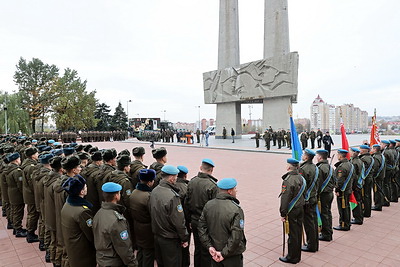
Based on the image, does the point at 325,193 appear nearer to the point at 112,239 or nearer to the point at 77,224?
the point at 112,239

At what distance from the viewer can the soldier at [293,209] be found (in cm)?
412

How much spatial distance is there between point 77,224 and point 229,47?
111ft

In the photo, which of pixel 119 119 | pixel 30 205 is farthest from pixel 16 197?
pixel 119 119

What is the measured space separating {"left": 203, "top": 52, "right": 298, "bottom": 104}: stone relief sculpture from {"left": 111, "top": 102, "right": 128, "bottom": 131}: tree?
25306mm

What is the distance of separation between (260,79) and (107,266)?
96.7 ft

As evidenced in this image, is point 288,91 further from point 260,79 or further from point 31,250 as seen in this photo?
point 31,250

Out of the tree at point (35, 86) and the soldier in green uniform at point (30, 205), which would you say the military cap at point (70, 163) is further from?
the tree at point (35, 86)

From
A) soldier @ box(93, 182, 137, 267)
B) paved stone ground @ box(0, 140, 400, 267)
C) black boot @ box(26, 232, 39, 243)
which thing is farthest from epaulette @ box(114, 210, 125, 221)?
black boot @ box(26, 232, 39, 243)

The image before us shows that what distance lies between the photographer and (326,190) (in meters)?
5.02

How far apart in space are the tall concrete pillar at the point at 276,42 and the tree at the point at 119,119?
34.9 meters

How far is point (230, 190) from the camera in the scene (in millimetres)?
2863

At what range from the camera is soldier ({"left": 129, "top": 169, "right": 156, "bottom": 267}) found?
3455 mm

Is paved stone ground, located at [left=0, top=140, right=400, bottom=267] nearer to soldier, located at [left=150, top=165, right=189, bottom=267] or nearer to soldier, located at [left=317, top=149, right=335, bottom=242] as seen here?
soldier, located at [left=317, top=149, right=335, bottom=242]

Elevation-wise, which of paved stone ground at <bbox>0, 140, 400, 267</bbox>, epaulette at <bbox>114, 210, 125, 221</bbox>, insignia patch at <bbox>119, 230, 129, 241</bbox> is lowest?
paved stone ground at <bbox>0, 140, 400, 267</bbox>
